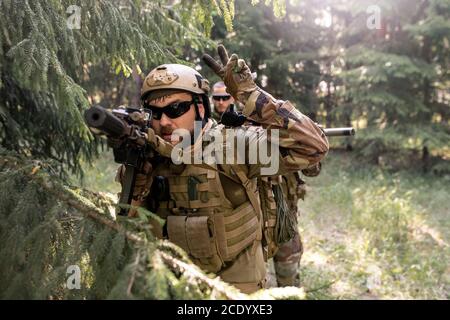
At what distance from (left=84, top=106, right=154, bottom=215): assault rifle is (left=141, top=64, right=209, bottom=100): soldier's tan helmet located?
2.00 ft

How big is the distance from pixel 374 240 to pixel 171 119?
20.0ft

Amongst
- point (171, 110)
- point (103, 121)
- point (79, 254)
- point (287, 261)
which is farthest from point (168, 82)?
point (287, 261)

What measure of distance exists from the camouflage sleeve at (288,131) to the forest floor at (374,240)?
85.5 inches

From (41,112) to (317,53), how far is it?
44.0 ft

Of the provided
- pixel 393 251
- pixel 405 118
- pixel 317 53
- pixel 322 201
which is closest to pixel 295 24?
pixel 317 53

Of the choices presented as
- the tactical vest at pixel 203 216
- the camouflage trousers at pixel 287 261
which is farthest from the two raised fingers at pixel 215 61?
the camouflage trousers at pixel 287 261

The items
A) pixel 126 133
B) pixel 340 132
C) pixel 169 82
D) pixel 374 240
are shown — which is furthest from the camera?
pixel 374 240

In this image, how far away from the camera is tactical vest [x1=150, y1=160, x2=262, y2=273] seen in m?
2.72

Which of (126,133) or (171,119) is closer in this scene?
(126,133)

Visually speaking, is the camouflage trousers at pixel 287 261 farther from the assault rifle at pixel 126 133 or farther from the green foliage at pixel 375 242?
the assault rifle at pixel 126 133

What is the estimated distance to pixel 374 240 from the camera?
7707 millimetres

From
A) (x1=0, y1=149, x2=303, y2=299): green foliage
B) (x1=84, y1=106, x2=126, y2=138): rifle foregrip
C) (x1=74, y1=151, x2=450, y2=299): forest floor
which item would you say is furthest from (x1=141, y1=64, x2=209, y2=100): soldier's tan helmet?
(x1=74, y1=151, x2=450, y2=299): forest floor

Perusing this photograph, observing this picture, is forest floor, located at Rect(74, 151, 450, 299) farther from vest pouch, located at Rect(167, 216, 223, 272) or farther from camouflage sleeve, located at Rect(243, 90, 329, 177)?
camouflage sleeve, located at Rect(243, 90, 329, 177)

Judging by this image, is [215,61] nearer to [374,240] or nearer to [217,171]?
[217,171]
